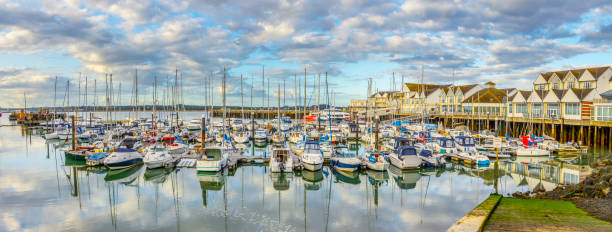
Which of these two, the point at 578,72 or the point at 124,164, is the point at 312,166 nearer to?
the point at 124,164

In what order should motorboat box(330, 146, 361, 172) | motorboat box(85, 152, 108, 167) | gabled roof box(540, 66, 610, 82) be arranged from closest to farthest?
motorboat box(330, 146, 361, 172) < motorboat box(85, 152, 108, 167) < gabled roof box(540, 66, 610, 82)

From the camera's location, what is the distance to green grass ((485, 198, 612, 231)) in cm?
1112

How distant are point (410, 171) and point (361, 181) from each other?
5.52 metres

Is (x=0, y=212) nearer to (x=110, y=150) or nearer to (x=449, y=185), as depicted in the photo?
(x=110, y=150)

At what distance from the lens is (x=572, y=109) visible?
159 ft

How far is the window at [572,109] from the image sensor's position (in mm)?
47688

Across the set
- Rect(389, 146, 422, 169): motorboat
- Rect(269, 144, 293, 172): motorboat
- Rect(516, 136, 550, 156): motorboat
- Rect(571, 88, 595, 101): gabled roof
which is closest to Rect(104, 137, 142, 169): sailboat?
Rect(269, 144, 293, 172): motorboat

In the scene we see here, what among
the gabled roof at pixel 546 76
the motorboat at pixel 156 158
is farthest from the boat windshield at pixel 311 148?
the gabled roof at pixel 546 76

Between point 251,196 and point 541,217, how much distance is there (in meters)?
14.8

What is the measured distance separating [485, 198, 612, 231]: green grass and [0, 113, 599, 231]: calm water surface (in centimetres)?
306

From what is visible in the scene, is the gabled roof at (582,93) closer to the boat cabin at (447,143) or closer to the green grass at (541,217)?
the boat cabin at (447,143)

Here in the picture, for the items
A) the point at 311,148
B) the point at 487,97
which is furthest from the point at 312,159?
the point at 487,97

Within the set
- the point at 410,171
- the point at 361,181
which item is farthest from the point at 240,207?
the point at 410,171

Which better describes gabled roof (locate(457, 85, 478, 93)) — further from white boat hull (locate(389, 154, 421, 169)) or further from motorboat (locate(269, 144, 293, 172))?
motorboat (locate(269, 144, 293, 172))
